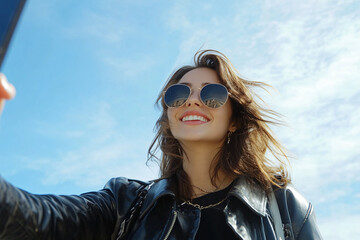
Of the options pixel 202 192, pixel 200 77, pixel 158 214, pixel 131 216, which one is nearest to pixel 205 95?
pixel 200 77

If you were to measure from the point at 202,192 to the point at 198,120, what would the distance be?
0.64 m

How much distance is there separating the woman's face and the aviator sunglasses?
0.04 meters

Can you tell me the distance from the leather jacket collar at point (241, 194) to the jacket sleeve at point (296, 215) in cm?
17

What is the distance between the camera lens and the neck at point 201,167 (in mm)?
3686

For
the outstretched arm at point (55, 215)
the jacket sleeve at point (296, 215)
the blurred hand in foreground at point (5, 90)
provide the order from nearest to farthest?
the blurred hand in foreground at point (5, 90) < the outstretched arm at point (55, 215) < the jacket sleeve at point (296, 215)

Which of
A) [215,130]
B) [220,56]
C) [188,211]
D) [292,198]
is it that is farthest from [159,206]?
[220,56]

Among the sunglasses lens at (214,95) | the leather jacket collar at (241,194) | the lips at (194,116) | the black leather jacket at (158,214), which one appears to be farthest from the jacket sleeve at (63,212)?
the sunglasses lens at (214,95)

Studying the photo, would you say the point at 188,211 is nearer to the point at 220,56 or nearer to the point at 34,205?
Answer: the point at 34,205

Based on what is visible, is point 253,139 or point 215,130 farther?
point 253,139

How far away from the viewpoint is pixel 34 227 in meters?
2.57

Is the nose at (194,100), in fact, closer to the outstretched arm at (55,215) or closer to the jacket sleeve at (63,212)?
the jacket sleeve at (63,212)

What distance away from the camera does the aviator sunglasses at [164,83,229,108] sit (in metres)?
3.76

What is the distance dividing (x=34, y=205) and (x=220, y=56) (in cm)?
247

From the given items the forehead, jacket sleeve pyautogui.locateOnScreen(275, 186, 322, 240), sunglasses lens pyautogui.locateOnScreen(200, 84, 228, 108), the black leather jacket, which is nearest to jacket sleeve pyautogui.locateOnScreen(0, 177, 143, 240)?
the black leather jacket
